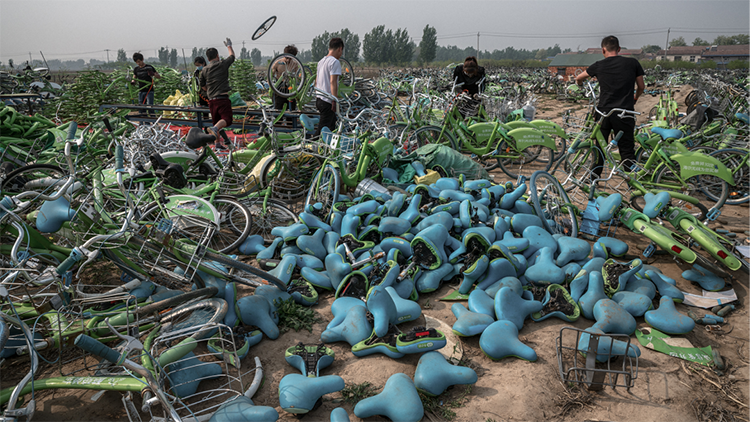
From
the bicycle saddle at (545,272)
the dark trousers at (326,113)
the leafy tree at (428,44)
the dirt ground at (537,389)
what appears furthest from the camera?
the leafy tree at (428,44)

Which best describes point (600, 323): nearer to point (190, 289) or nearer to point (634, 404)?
point (634, 404)

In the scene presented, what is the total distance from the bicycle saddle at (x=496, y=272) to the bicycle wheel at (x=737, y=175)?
3934 millimetres

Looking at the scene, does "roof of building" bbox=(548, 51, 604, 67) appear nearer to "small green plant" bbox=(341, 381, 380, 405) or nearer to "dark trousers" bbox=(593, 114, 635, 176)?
"dark trousers" bbox=(593, 114, 635, 176)

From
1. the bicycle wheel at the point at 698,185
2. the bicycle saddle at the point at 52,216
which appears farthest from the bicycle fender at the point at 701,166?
the bicycle saddle at the point at 52,216

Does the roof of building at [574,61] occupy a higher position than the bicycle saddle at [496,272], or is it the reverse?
the roof of building at [574,61]

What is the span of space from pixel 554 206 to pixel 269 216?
294 centimetres

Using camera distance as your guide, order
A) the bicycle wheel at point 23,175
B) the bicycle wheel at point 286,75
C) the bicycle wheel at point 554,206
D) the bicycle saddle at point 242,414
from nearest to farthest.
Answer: the bicycle saddle at point 242,414 < the bicycle wheel at point 554,206 < the bicycle wheel at point 23,175 < the bicycle wheel at point 286,75

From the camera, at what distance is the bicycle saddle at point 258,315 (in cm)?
278

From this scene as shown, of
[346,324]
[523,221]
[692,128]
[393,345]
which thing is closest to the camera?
[393,345]

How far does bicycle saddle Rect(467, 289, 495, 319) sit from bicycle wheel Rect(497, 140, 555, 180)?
3453 mm

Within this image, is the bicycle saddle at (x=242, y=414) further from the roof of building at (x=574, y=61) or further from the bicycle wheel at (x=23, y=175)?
the roof of building at (x=574, y=61)

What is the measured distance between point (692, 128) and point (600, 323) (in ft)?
20.5

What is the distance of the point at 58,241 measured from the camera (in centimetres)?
295

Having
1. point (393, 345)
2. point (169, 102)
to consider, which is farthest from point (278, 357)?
point (169, 102)
